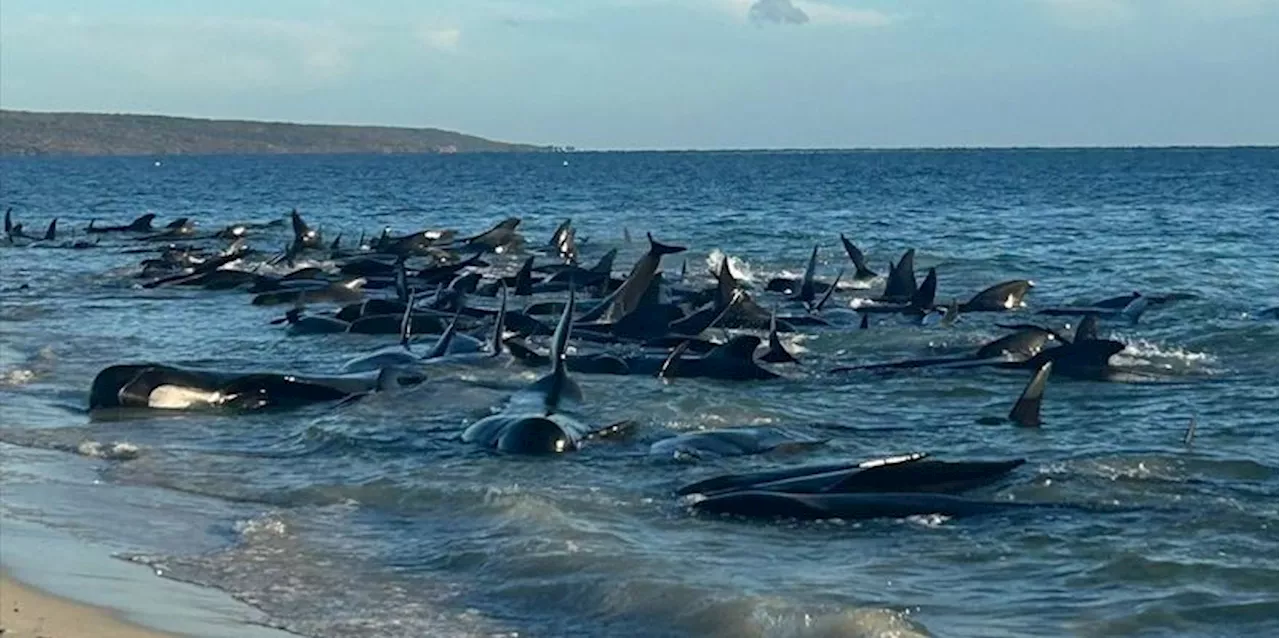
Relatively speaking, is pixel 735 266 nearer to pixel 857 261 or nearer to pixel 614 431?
pixel 857 261

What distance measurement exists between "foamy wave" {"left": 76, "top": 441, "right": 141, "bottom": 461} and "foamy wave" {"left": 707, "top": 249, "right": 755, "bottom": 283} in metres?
16.9

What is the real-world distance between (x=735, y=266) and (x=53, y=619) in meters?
25.6

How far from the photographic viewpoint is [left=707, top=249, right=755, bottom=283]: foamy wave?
103 ft

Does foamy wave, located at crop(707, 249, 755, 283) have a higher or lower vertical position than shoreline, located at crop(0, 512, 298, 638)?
lower

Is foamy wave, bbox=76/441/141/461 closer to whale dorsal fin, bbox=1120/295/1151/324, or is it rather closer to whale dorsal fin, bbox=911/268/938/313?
whale dorsal fin, bbox=911/268/938/313

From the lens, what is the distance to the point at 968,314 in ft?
77.0

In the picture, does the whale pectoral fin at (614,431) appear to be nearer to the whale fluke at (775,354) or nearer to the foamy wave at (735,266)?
the whale fluke at (775,354)

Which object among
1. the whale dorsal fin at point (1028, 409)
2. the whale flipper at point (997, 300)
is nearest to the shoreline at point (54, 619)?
the whale dorsal fin at point (1028, 409)

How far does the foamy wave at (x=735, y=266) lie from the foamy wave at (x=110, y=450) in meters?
16.9

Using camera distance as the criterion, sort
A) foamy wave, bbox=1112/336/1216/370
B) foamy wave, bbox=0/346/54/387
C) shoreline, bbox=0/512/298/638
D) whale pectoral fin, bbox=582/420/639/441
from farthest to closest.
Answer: foamy wave, bbox=1112/336/1216/370 < foamy wave, bbox=0/346/54/387 < whale pectoral fin, bbox=582/420/639/441 < shoreline, bbox=0/512/298/638

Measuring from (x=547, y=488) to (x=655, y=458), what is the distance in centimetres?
122

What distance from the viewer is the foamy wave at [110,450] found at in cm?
1334

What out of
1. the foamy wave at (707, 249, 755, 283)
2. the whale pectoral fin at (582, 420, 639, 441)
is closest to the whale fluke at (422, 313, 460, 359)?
the whale pectoral fin at (582, 420, 639, 441)

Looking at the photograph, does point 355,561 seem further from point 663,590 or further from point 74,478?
point 74,478
